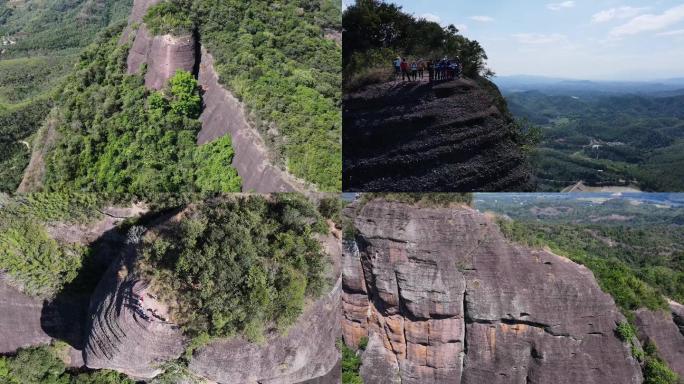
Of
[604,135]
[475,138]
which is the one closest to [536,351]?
[604,135]

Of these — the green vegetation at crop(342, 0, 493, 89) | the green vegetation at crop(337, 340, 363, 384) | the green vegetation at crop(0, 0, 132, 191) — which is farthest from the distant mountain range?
the green vegetation at crop(0, 0, 132, 191)

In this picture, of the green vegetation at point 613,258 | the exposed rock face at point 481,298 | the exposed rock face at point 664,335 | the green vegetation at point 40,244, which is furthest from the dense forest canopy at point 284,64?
the exposed rock face at point 664,335

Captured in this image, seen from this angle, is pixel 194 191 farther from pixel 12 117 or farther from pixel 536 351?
pixel 536 351

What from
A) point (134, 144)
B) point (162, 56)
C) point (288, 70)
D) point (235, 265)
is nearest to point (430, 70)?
point (288, 70)

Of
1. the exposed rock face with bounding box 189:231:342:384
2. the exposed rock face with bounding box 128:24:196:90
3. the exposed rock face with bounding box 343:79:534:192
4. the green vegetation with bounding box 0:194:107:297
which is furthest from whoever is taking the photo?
the green vegetation with bounding box 0:194:107:297

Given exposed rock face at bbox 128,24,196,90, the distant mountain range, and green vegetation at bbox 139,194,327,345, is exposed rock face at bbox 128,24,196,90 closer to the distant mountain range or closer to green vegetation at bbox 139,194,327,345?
green vegetation at bbox 139,194,327,345

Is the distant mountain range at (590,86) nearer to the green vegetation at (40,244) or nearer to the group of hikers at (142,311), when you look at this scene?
the group of hikers at (142,311)
